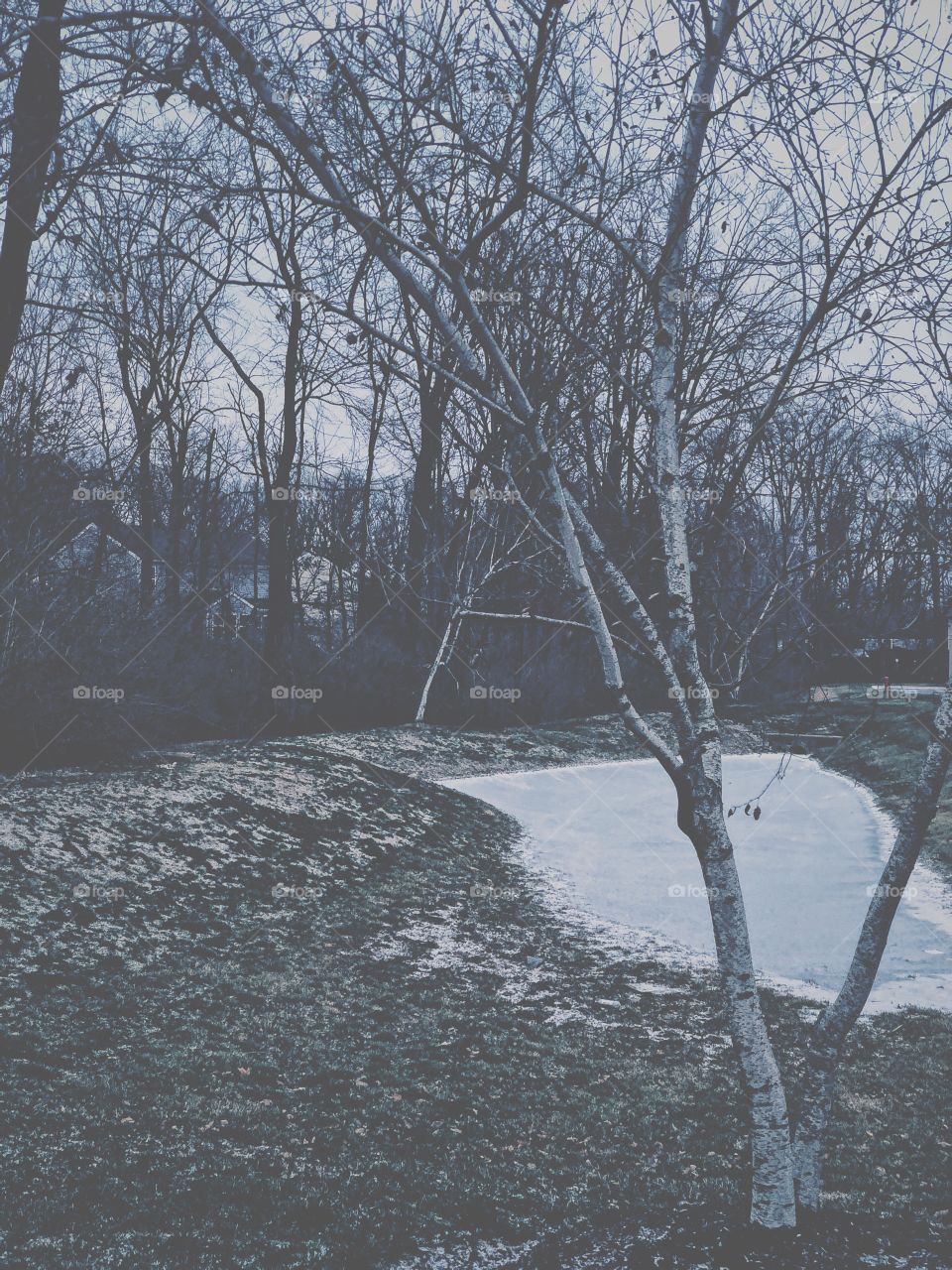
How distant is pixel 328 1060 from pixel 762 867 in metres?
6.60

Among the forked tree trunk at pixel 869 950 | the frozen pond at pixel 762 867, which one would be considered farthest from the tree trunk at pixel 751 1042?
the frozen pond at pixel 762 867

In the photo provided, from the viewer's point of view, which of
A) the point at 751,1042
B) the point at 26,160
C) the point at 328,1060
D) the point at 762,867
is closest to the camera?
the point at 751,1042

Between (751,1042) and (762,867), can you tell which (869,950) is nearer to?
(751,1042)

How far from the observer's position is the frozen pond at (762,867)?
840 centimetres

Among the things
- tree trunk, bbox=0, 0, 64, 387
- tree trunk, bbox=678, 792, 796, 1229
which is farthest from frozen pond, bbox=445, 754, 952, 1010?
tree trunk, bbox=0, 0, 64, 387

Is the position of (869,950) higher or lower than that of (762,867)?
higher

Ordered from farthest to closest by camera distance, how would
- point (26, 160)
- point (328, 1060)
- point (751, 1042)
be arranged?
point (26, 160) < point (328, 1060) < point (751, 1042)

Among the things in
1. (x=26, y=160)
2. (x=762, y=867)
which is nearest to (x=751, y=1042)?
(x=762, y=867)

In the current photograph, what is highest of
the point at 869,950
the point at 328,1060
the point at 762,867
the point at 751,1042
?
the point at 869,950

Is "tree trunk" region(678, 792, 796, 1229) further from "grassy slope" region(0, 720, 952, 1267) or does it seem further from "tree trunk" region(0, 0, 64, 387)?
"tree trunk" region(0, 0, 64, 387)

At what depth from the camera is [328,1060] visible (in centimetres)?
603

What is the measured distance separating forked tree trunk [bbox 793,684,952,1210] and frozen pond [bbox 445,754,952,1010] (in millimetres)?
3762

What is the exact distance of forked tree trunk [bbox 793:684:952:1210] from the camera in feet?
12.6

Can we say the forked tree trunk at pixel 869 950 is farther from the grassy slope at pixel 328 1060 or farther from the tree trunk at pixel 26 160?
the tree trunk at pixel 26 160
